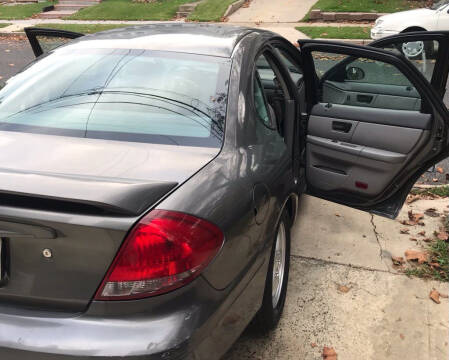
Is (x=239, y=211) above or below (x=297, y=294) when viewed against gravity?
above

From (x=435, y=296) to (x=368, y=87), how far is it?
5.48 ft

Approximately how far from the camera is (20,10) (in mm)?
17469

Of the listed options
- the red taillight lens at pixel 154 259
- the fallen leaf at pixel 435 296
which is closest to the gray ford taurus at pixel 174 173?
the red taillight lens at pixel 154 259

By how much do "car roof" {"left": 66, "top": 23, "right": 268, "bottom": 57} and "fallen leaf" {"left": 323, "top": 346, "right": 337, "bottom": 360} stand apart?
173 centimetres

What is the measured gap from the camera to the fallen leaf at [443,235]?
151 inches

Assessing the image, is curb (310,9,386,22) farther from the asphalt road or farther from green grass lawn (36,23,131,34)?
the asphalt road

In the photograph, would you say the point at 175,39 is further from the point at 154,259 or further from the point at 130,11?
the point at 130,11

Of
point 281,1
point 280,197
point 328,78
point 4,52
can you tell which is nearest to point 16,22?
point 4,52

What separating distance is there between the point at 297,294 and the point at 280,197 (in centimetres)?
90

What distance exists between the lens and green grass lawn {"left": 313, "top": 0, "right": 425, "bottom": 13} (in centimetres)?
1412

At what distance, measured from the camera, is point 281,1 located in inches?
665

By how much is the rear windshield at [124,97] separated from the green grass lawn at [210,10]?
12.1 m

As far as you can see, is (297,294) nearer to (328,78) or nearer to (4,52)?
(328,78)

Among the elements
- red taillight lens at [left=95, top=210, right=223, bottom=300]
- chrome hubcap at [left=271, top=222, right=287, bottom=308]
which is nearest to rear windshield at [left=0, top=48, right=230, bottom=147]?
red taillight lens at [left=95, top=210, right=223, bottom=300]
